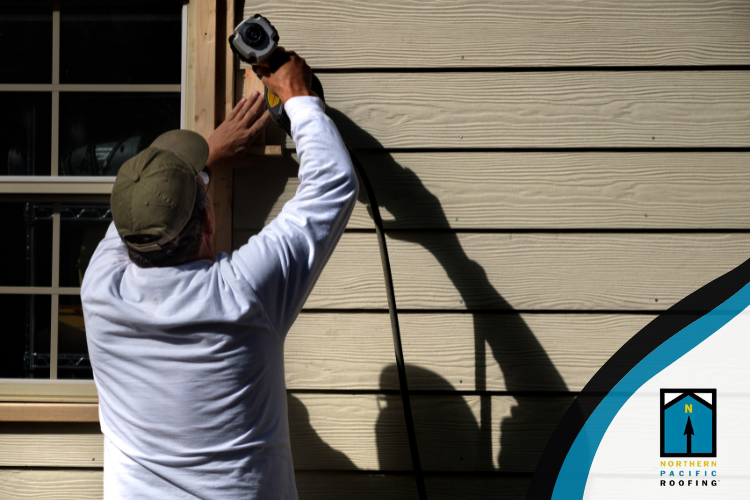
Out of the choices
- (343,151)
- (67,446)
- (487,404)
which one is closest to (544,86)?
(343,151)

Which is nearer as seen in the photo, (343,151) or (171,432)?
(171,432)

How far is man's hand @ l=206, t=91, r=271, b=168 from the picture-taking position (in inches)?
55.2

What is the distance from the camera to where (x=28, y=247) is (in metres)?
1.56

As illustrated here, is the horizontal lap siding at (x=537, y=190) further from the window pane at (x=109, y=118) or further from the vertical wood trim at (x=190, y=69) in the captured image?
the window pane at (x=109, y=118)

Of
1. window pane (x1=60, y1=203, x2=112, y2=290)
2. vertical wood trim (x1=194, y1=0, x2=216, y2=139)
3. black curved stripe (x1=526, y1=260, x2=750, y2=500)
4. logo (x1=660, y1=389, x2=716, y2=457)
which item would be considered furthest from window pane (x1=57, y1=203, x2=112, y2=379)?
logo (x1=660, y1=389, x2=716, y2=457)

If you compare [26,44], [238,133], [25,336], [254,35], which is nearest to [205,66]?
[238,133]

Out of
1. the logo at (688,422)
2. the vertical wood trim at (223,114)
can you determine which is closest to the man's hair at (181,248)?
the vertical wood trim at (223,114)

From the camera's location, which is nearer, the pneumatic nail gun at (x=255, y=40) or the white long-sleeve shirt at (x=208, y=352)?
the white long-sleeve shirt at (x=208, y=352)

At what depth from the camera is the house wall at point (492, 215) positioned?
1.49 metres

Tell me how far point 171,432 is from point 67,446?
708 mm

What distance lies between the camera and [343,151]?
3.65 feet

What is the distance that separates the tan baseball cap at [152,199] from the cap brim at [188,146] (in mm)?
150

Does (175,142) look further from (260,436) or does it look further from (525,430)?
(525,430)

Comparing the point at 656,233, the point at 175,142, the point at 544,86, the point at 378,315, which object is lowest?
the point at 378,315
